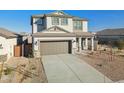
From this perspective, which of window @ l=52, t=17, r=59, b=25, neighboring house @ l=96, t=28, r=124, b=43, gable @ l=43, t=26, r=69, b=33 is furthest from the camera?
neighboring house @ l=96, t=28, r=124, b=43

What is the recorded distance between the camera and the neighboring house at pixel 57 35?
20.3 meters

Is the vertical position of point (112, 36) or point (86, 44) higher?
point (112, 36)

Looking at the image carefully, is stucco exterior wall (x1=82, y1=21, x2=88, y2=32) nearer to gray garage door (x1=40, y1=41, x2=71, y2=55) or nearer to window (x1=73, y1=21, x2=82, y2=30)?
window (x1=73, y1=21, x2=82, y2=30)

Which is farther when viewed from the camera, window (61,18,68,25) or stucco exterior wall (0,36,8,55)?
window (61,18,68,25)

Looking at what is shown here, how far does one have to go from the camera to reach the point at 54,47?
829 inches

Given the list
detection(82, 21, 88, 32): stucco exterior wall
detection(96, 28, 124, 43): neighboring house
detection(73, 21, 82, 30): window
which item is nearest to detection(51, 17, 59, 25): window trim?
detection(73, 21, 82, 30): window

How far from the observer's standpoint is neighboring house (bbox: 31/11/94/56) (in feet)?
66.5

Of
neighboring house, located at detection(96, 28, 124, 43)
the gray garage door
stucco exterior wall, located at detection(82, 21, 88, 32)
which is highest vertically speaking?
stucco exterior wall, located at detection(82, 21, 88, 32)

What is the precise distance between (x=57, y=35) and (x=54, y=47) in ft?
5.73

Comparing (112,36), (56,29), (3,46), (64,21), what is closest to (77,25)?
(64,21)

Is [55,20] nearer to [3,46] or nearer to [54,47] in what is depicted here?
[54,47]

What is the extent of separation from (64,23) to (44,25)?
10.6 ft

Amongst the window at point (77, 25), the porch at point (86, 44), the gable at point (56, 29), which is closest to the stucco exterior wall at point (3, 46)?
the gable at point (56, 29)
